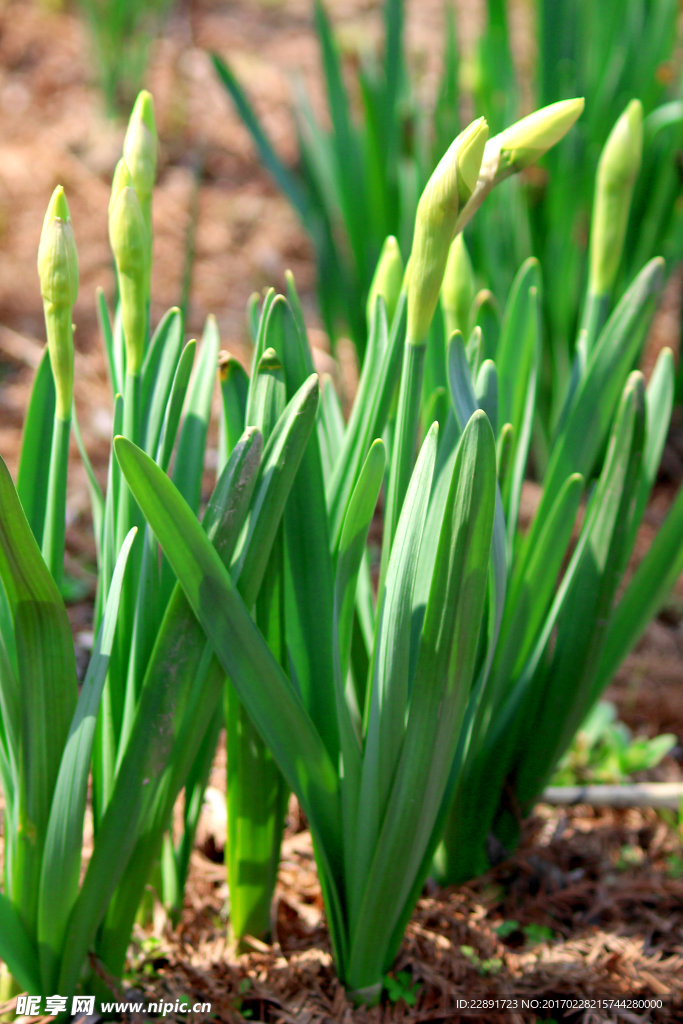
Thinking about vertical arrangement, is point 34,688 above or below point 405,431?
below

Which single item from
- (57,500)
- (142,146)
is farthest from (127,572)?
(142,146)

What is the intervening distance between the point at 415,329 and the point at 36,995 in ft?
2.41

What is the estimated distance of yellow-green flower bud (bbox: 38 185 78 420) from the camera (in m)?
0.68

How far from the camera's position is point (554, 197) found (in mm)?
1851

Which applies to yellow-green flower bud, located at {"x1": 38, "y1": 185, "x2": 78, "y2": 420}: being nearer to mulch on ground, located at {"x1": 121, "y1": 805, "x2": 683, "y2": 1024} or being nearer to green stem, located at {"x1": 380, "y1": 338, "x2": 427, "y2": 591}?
green stem, located at {"x1": 380, "y1": 338, "x2": 427, "y2": 591}

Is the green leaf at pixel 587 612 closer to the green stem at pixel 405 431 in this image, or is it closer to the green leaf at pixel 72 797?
the green stem at pixel 405 431

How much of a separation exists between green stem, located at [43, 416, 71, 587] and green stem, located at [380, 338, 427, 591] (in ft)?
1.03

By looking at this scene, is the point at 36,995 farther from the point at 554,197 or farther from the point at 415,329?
the point at 554,197

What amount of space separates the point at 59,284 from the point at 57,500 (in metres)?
0.21

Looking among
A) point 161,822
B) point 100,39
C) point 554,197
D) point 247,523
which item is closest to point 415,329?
point 247,523

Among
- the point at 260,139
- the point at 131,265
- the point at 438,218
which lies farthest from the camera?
the point at 260,139

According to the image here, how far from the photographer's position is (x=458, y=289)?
0.88 metres

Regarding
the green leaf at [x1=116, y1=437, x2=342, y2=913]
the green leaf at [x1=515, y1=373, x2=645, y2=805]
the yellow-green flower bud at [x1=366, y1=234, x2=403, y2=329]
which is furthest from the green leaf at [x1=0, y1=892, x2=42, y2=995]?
the yellow-green flower bud at [x1=366, y1=234, x2=403, y2=329]

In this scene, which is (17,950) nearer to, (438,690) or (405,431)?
(438,690)
